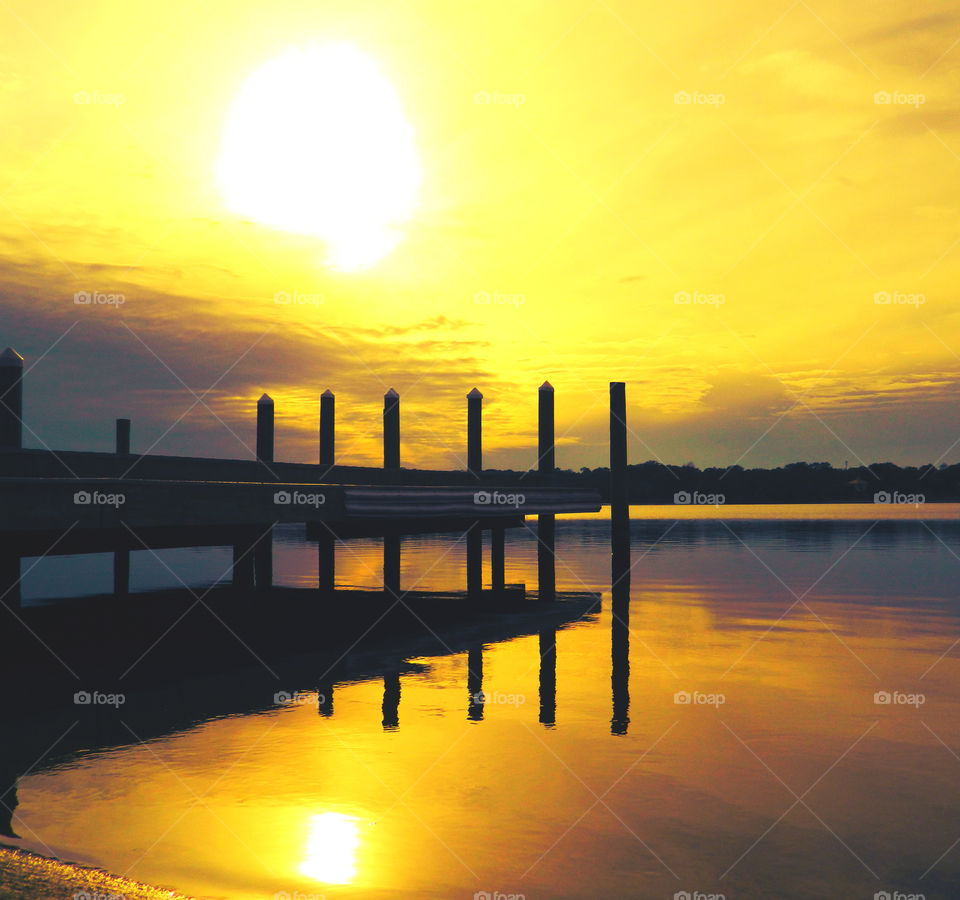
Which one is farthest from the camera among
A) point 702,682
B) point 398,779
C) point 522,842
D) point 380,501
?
point 380,501

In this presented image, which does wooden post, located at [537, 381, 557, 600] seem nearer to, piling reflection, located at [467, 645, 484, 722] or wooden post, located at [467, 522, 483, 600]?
wooden post, located at [467, 522, 483, 600]

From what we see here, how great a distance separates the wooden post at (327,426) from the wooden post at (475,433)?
4.39 meters

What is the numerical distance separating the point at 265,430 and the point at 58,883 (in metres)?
22.1

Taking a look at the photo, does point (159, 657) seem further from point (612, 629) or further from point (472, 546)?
point (472, 546)

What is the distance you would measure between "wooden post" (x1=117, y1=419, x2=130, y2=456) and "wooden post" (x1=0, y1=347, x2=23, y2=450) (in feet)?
58.5

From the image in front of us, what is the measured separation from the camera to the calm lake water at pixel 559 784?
8.35m

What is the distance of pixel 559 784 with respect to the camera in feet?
36.2

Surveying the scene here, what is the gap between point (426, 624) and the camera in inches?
912

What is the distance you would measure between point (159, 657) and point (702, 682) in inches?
393

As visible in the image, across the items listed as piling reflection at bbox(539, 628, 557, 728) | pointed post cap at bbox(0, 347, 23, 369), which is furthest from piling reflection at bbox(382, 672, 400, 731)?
pointed post cap at bbox(0, 347, 23, 369)

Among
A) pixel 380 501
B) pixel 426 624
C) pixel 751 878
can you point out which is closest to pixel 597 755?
pixel 751 878

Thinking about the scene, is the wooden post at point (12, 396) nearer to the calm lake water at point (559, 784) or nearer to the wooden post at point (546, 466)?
the calm lake water at point (559, 784)

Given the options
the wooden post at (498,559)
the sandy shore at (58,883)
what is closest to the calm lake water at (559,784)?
the sandy shore at (58,883)

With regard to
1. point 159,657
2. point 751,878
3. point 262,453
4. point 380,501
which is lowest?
point 751,878
